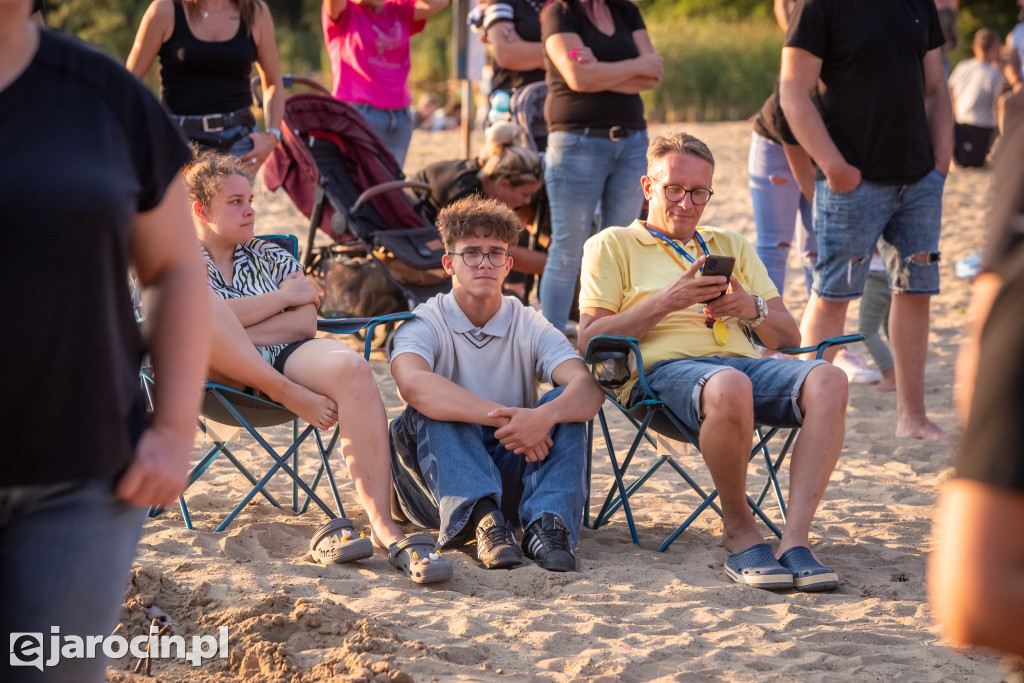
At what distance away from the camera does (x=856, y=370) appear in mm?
5793

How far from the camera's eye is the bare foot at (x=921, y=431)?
4730 millimetres

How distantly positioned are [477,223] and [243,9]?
2.08m

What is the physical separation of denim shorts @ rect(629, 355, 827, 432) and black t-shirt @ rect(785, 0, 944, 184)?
4.05 ft

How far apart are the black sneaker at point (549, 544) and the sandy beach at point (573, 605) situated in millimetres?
49

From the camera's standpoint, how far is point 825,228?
4523 mm

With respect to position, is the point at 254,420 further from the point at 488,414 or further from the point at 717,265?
the point at 717,265

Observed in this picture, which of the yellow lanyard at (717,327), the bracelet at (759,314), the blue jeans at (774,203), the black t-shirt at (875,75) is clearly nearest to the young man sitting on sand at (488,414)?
the yellow lanyard at (717,327)

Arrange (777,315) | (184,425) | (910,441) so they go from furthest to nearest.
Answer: (910,441), (777,315), (184,425)

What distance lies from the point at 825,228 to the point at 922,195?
1.32 ft

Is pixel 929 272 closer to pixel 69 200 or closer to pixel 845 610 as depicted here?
pixel 845 610

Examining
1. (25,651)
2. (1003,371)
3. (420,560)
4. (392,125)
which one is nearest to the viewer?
(1003,371)

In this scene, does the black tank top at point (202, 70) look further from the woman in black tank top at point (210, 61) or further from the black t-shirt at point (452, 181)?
the black t-shirt at point (452, 181)

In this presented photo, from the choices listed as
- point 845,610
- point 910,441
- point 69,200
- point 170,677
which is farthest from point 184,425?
point 910,441

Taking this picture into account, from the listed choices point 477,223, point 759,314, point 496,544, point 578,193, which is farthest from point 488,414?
point 578,193
